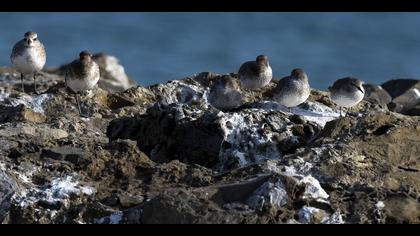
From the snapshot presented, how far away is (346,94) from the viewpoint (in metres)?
14.3

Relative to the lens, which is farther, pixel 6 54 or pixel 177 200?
pixel 6 54

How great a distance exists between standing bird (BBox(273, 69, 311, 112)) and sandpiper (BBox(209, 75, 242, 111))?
0.54 metres

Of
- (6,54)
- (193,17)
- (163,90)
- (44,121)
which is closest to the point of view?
(44,121)

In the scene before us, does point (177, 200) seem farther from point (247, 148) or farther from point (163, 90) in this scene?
point (163, 90)

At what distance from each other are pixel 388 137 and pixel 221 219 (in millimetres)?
2860

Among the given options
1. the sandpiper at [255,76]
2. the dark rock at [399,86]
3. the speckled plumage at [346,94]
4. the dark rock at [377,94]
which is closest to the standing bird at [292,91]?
the speckled plumage at [346,94]

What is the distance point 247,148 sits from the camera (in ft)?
38.9

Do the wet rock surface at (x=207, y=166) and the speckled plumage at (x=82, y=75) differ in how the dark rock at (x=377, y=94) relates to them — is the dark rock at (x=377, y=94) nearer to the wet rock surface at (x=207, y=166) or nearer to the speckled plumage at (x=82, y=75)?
the wet rock surface at (x=207, y=166)

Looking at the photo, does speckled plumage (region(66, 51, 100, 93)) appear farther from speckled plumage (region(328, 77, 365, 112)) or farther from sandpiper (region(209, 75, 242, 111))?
speckled plumage (region(328, 77, 365, 112))

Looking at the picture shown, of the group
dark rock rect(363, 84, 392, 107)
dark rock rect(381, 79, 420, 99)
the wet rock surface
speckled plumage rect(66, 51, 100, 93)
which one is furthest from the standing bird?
dark rock rect(381, 79, 420, 99)

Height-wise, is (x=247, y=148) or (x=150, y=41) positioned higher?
(x=150, y=41)

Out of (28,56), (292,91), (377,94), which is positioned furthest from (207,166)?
(377,94)

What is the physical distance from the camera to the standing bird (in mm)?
13797
